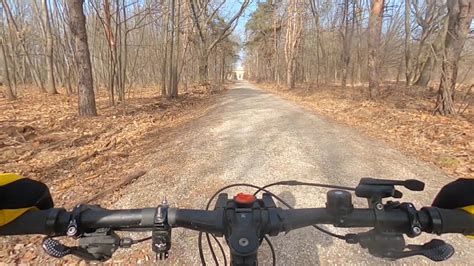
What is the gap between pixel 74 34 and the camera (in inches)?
353

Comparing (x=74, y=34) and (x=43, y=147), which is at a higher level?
(x=74, y=34)

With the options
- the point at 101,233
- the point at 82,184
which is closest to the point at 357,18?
the point at 82,184

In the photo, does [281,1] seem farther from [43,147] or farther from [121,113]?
[43,147]

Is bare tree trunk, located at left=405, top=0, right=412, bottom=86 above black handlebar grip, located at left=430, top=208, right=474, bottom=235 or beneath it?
above

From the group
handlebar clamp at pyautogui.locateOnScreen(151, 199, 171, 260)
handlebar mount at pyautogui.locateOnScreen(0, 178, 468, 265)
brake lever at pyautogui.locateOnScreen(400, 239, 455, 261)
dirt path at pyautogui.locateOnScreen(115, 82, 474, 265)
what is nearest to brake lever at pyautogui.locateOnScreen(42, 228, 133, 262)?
handlebar mount at pyautogui.locateOnScreen(0, 178, 468, 265)

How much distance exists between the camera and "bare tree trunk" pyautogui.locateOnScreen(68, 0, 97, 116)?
878cm

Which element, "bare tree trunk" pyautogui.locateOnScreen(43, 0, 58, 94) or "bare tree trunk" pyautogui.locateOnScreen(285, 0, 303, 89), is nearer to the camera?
"bare tree trunk" pyautogui.locateOnScreen(43, 0, 58, 94)

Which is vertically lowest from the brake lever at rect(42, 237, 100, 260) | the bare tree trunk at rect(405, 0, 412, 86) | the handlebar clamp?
the brake lever at rect(42, 237, 100, 260)

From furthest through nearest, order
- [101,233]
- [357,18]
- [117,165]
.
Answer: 1. [357,18]
2. [117,165]
3. [101,233]

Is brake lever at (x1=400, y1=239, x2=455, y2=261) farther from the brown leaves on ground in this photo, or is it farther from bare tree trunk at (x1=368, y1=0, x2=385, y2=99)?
bare tree trunk at (x1=368, y1=0, x2=385, y2=99)

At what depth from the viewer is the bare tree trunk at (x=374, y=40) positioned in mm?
12680

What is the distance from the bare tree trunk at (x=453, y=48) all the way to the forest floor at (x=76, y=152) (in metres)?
8.30

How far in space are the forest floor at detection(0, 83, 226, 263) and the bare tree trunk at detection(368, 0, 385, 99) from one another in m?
9.56

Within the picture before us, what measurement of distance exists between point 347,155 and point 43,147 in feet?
21.9
